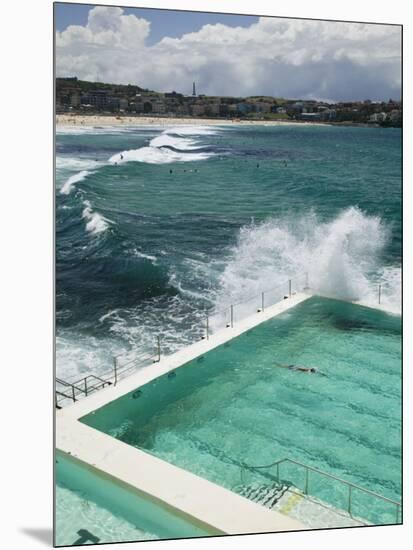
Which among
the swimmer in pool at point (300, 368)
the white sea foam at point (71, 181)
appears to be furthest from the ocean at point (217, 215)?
the swimmer in pool at point (300, 368)

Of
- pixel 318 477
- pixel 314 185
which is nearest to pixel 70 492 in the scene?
pixel 318 477

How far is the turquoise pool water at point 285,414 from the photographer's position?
19.2ft

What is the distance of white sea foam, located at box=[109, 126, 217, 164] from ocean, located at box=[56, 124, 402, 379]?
0.01 meters

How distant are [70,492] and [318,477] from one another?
1.94m

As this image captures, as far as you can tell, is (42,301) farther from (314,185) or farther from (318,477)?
(314,185)

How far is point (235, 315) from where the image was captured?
8.13 metres

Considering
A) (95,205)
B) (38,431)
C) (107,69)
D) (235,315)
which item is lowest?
(38,431)

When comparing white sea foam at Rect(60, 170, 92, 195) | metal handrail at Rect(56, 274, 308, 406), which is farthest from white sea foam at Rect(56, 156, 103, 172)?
metal handrail at Rect(56, 274, 308, 406)

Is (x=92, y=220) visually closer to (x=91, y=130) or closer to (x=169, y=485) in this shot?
(x=91, y=130)

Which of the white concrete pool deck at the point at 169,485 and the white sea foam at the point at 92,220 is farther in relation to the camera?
the white sea foam at the point at 92,220

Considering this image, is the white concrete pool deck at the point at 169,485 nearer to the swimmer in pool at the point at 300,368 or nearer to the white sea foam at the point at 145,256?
the white sea foam at the point at 145,256

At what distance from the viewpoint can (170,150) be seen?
704cm

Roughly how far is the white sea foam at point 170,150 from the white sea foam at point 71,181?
0.94 meters

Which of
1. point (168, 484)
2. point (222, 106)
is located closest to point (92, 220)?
point (222, 106)
